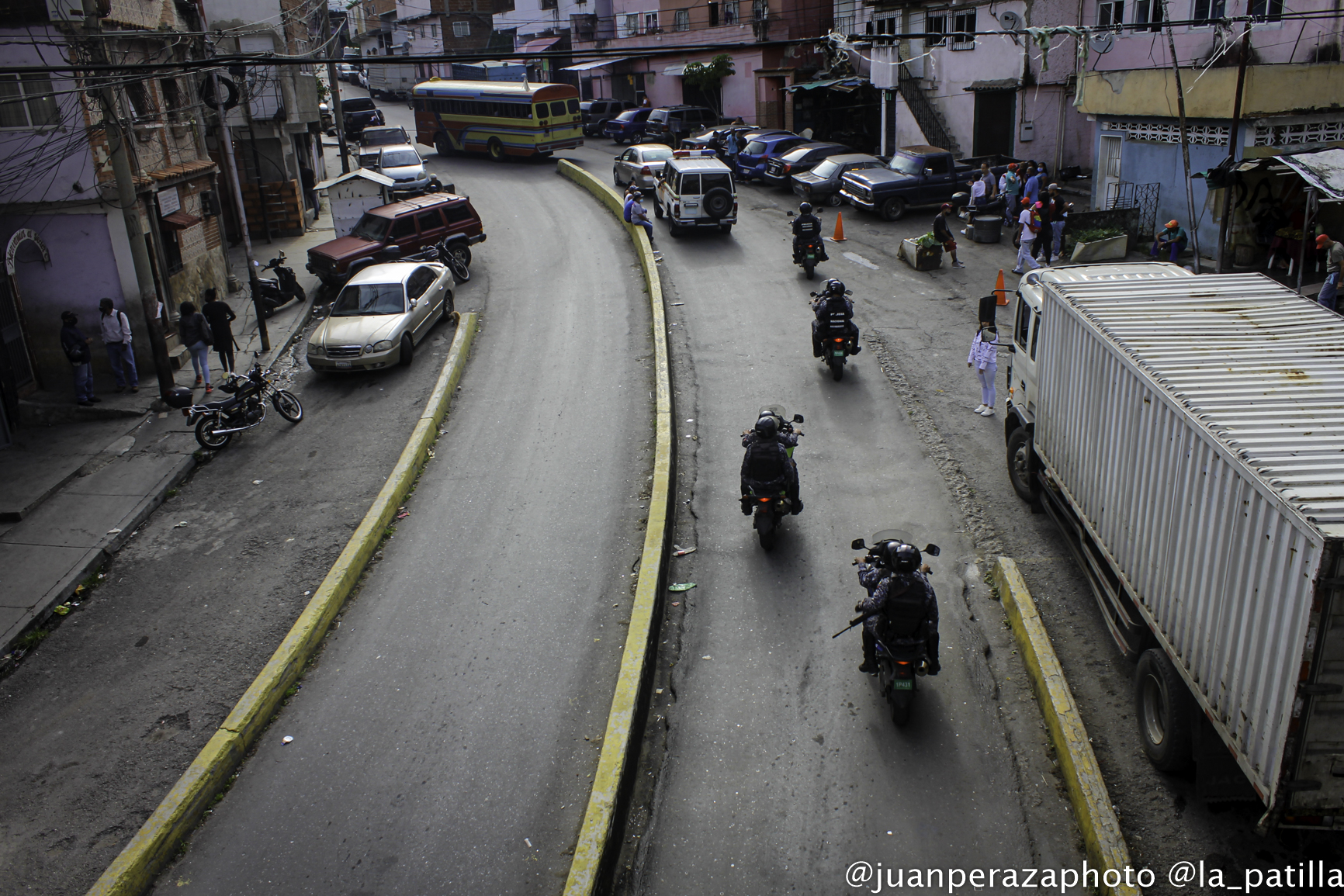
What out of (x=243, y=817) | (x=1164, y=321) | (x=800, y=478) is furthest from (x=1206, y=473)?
(x=243, y=817)

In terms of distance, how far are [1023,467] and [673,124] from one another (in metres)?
34.4

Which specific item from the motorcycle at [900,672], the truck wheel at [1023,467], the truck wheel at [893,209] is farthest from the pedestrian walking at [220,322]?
the truck wheel at [893,209]

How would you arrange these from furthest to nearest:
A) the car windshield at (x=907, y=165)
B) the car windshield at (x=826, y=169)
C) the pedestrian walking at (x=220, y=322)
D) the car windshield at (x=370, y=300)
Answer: the car windshield at (x=826, y=169) → the car windshield at (x=907, y=165) → the car windshield at (x=370, y=300) → the pedestrian walking at (x=220, y=322)

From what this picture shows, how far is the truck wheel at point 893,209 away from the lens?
2577 cm

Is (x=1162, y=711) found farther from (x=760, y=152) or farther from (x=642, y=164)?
(x=760, y=152)

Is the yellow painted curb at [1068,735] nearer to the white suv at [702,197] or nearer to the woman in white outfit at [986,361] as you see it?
the woman in white outfit at [986,361]

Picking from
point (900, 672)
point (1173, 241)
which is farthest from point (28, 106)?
point (1173, 241)

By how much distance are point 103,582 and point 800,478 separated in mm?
8254

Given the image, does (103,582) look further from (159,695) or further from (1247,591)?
(1247,591)

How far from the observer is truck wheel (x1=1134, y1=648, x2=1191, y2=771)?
6.40 meters

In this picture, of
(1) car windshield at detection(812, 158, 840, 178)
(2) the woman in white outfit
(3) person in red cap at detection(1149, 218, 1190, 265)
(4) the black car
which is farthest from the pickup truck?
(4) the black car

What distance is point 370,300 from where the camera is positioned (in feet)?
58.2

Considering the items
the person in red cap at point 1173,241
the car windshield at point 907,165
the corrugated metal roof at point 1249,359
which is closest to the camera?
the corrugated metal roof at point 1249,359

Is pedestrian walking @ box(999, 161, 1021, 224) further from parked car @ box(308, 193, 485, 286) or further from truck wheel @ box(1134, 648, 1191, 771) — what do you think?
truck wheel @ box(1134, 648, 1191, 771)
